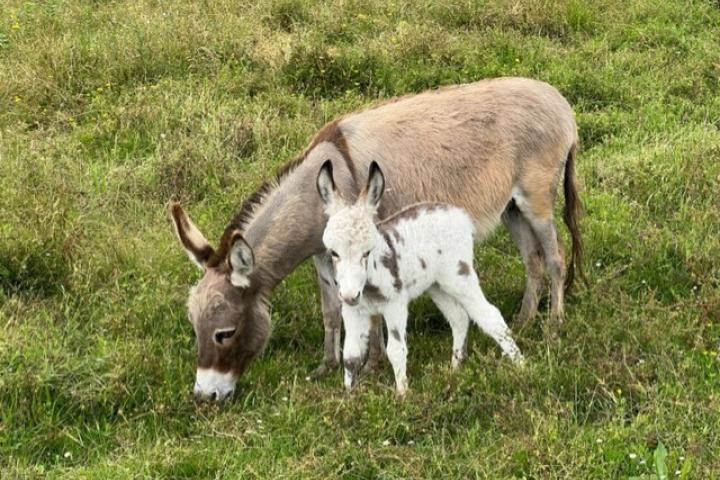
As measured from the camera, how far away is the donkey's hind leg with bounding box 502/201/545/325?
618 cm

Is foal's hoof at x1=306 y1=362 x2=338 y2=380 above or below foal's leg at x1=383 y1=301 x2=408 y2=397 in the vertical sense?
below

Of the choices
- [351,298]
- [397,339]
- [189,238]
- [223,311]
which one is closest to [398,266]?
[397,339]

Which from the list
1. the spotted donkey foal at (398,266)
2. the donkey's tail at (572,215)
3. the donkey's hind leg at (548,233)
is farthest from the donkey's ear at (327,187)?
the donkey's tail at (572,215)

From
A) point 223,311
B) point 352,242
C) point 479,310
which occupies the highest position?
point 352,242

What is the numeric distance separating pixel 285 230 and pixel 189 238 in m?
0.50

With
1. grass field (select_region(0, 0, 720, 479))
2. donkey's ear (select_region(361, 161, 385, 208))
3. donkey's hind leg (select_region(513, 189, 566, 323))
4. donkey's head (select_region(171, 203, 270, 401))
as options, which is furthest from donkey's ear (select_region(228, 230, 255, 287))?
donkey's hind leg (select_region(513, 189, 566, 323))

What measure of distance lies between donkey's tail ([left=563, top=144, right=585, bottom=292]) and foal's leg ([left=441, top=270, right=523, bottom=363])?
3.52 ft

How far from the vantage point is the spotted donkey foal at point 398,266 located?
185 inches

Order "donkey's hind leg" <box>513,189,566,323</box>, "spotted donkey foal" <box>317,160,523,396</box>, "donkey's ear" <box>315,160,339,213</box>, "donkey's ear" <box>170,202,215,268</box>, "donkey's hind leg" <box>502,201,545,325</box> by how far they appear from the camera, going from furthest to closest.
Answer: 1. "donkey's hind leg" <box>502,201,545,325</box>
2. "donkey's hind leg" <box>513,189,566,323</box>
3. "donkey's ear" <box>170,202,215,268</box>
4. "donkey's ear" <box>315,160,339,213</box>
5. "spotted donkey foal" <box>317,160,523,396</box>

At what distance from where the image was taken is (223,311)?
5.24 m

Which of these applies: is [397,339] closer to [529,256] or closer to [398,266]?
[398,266]

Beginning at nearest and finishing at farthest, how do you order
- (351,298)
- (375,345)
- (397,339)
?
(351,298)
(397,339)
(375,345)

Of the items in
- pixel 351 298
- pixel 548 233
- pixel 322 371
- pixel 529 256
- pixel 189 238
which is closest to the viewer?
pixel 351 298

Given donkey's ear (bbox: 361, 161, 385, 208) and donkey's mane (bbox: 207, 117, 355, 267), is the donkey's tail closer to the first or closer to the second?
donkey's mane (bbox: 207, 117, 355, 267)
